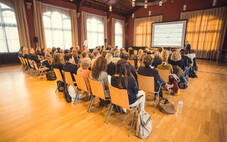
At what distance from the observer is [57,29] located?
34.4 feet

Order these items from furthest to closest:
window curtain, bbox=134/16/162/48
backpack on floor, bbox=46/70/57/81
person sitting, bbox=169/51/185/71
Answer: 1. window curtain, bbox=134/16/162/48
2. backpack on floor, bbox=46/70/57/81
3. person sitting, bbox=169/51/185/71

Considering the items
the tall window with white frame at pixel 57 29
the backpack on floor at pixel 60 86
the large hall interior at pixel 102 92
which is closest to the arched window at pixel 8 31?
the large hall interior at pixel 102 92

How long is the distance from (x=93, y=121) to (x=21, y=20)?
31.7ft

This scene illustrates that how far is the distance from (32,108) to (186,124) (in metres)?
3.68

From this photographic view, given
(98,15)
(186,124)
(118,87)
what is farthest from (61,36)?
(186,124)

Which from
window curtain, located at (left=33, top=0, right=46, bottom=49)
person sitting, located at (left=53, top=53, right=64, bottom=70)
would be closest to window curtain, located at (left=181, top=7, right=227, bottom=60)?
person sitting, located at (left=53, top=53, right=64, bottom=70)

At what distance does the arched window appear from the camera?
834cm

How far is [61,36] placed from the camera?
10.8 meters

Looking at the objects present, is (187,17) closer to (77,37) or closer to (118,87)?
(77,37)

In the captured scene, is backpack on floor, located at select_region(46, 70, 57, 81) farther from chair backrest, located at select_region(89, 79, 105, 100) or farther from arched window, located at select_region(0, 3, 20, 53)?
arched window, located at select_region(0, 3, 20, 53)

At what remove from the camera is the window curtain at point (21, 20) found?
8445 mm

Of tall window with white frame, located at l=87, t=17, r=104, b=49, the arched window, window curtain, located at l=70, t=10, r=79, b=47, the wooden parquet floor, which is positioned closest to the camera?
the wooden parquet floor

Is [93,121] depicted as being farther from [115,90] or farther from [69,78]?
[69,78]

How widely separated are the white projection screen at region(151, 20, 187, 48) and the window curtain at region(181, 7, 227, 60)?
1.91ft
